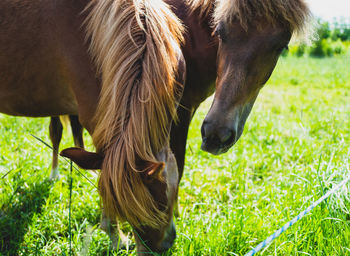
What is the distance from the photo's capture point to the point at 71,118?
2920mm

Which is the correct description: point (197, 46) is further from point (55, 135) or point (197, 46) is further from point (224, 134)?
point (55, 135)

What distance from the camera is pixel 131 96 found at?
1.52 meters

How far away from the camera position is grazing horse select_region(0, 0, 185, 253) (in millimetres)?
1445

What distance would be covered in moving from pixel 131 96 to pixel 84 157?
1.23 ft

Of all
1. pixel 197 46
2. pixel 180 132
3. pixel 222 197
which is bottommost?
pixel 222 197

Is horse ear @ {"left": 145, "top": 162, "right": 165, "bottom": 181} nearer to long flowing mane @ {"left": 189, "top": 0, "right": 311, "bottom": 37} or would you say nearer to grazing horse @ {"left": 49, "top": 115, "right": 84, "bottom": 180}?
long flowing mane @ {"left": 189, "top": 0, "right": 311, "bottom": 37}

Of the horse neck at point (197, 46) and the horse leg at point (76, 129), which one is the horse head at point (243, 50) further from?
the horse leg at point (76, 129)

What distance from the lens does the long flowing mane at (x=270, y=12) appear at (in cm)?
170

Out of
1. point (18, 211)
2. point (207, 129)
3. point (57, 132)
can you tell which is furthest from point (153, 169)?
point (57, 132)

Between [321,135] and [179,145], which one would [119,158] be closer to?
[179,145]

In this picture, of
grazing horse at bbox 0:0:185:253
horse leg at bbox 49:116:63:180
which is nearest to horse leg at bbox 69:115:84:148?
horse leg at bbox 49:116:63:180

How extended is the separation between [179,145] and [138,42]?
101 cm

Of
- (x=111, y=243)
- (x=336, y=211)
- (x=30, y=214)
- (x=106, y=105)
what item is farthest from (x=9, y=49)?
→ (x=336, y=211)

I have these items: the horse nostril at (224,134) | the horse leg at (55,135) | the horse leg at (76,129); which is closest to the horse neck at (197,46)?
the horse nostril at (224,134)
